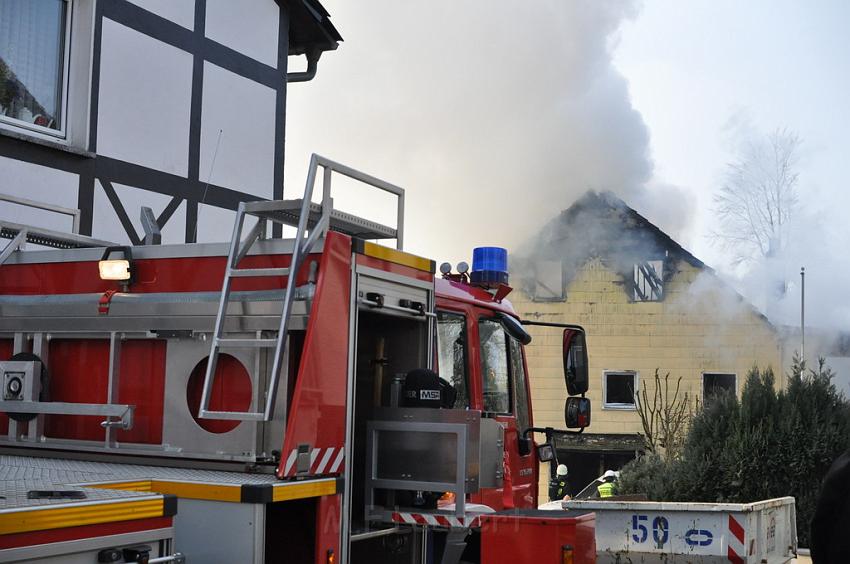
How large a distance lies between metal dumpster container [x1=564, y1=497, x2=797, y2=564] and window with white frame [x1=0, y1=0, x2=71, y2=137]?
223 inches

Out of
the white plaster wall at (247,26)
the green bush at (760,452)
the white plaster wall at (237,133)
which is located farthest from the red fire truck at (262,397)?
the white plaster wall at (247,26)

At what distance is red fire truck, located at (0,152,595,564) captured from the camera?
4484 millimetres

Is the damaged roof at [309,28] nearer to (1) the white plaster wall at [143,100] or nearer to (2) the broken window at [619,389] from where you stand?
(1) the white plaster wall at [143,100]

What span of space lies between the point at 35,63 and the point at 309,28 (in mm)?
4647

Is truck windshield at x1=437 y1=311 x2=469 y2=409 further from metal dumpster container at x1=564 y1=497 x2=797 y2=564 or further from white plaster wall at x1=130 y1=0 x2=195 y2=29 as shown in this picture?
white plaster wall at x1=130 y1=0 x2=195 y2=29

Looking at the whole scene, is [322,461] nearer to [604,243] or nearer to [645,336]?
[645,336]

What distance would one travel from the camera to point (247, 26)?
40.8 feet

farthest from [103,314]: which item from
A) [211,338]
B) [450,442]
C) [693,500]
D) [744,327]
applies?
[744,327]

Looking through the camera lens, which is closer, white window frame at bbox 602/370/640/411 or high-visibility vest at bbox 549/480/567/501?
high-visibility vest at bbox 549/480/567/501

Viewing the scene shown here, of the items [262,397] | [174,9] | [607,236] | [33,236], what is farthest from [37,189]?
[607,236]

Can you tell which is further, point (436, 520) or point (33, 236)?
point (33, 236)

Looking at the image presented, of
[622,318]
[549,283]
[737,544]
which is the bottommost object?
[737,544]

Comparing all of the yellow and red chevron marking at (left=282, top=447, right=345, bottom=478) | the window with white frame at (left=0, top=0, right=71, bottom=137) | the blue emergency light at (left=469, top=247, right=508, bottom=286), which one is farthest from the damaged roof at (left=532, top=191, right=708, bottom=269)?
the yellow and red chevron marking at (left=282, top=447, right=345, bottom=478)

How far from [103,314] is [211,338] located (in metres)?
0.66
